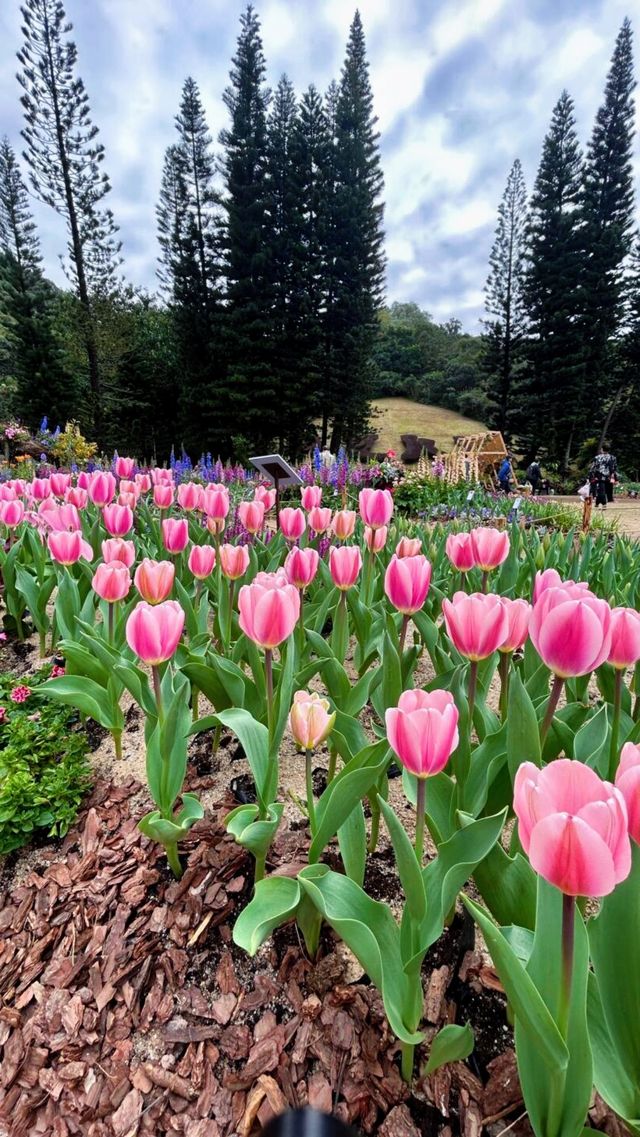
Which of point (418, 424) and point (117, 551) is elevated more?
point (418, 424)

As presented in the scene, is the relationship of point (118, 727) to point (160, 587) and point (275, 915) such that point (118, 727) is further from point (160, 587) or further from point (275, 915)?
point (275, 915)

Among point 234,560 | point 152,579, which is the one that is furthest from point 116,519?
point 152,579

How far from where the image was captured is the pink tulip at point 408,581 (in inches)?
52.8

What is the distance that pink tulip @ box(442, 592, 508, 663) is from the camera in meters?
1.06

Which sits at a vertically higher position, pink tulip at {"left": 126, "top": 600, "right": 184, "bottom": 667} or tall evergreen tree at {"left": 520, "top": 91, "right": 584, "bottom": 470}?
tall evergreen tree at {"left": 520, "top": 91, "right": 584, "bottom": 470}

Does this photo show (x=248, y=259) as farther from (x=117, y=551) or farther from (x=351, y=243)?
(x=117, y=551)

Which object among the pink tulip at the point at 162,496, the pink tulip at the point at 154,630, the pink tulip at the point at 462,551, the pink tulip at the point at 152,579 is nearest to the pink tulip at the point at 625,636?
the pink tulip at the point at 462,551

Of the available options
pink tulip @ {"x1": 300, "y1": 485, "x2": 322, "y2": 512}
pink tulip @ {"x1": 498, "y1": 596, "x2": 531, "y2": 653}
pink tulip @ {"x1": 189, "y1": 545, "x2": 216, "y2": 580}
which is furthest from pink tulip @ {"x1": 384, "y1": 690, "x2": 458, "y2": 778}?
pink tulip @ {"x1": 300, "y1": 485, "x2": 322, "y2": 512}

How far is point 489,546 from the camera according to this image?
1743 millimetres

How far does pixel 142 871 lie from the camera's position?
127 cm

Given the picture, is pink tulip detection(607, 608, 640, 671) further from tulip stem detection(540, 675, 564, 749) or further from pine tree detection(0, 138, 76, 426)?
pine tree detection(0, 138, 76, 426)

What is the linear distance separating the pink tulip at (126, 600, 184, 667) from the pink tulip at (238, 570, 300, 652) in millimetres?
152

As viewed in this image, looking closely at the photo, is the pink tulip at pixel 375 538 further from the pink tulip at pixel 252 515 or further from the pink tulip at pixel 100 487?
the pink tulip at pixel 100 487

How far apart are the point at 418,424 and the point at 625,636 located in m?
32.8
